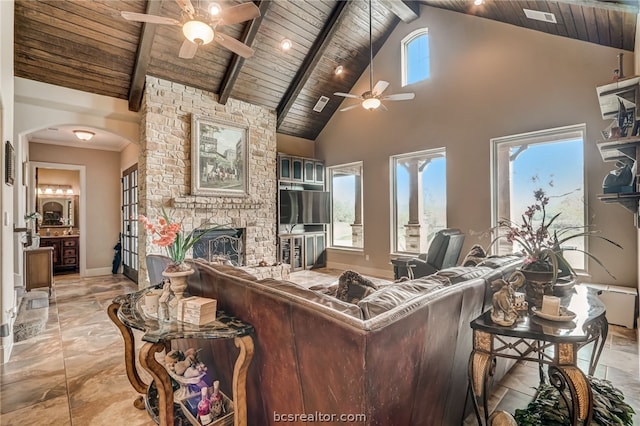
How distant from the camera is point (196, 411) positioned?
173 cm

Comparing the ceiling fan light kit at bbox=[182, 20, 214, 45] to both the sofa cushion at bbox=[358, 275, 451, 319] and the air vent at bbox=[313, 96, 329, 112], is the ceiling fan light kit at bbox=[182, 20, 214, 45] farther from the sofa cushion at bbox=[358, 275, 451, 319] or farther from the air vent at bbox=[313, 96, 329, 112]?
the air vent at bbox=[313, 96, 329, 112]

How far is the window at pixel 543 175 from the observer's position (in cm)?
418

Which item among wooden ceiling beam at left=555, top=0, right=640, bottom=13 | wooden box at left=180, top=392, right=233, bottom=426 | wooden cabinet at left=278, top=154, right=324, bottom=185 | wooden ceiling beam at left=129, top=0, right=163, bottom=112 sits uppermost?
wooden ceiling beam at left=129, top=0, right=163, bottom=112

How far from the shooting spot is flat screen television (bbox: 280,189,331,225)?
6.80m

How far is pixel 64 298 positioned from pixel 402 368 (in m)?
5.87

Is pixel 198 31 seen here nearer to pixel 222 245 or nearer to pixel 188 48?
pixel 188 48

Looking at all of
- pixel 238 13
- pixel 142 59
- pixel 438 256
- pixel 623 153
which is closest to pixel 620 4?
pixel 623 153

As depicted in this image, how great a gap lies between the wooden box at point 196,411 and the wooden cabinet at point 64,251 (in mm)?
7253

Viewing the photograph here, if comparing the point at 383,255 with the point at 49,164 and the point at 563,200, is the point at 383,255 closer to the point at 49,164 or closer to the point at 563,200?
the point at 563,200

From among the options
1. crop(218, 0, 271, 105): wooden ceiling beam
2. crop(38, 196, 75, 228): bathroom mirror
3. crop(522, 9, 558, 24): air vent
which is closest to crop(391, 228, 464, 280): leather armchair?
crop(522, 9, 558, 24): air vent

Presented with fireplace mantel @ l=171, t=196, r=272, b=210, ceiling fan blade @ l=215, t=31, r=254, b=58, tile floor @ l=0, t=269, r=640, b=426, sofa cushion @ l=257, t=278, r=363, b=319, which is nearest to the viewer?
sofa cushion @ l=257, t=278, r=363, b=319

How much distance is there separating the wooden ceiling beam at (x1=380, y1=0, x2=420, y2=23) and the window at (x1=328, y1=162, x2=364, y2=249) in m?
2.89

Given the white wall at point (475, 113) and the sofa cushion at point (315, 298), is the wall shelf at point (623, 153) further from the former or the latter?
the sofa cushion at point (315, 298)

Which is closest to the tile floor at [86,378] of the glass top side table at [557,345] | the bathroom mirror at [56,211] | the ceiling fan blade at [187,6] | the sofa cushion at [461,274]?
the glass top side table at [557,345]
